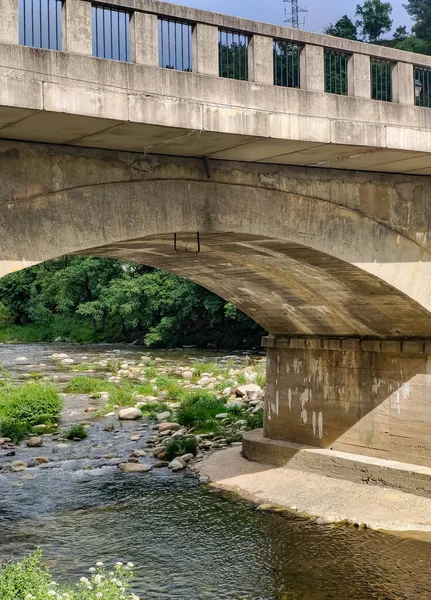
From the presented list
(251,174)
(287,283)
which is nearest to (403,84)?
(251,174)

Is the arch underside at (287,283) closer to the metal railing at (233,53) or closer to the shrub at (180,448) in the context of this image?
the metal railing at (233,53)

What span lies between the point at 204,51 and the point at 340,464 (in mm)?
7511

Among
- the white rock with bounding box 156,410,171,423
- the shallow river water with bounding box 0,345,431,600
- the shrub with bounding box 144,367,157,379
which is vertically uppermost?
the shrub with bounding box 144,367,157,379

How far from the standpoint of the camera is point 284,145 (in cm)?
924

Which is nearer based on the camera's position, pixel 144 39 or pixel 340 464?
pixel 144 39

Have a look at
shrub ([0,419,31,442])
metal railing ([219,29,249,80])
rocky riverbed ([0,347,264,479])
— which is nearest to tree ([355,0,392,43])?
rocky riverbed ([0,347,264,479])

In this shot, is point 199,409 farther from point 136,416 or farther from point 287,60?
point 287,60

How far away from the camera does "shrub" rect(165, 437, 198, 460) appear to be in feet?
51.7

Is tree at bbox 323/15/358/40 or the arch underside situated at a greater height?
tree at bbox 323/15/358/40

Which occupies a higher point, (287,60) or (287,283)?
(287,60)

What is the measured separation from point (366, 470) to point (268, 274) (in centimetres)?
345

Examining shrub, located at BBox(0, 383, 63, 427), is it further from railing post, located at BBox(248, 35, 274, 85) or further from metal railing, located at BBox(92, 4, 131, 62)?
metal railing, located at BBox(92, 4, 131, 62)

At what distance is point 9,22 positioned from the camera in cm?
728

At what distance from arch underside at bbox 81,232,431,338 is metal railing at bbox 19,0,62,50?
316 centimetres
